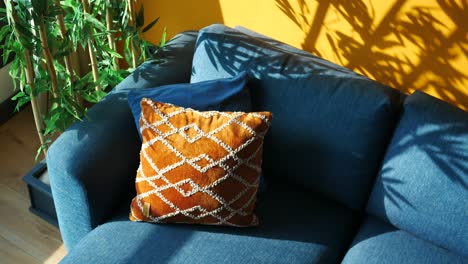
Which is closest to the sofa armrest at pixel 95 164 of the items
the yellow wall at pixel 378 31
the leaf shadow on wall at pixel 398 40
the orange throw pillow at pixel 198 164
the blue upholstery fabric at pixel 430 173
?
the orange throw pillow at pixel 198 164

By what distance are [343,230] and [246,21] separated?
3.03 ft

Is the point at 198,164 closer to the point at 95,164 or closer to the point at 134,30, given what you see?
the point at 95,164

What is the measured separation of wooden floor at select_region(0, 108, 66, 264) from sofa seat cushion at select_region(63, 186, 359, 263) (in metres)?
0.52

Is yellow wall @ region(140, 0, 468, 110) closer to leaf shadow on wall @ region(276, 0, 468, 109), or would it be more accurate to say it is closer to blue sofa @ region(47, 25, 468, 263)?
leaf shadow on wall @ region(276, 0, 468, 109)

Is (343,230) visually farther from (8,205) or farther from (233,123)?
(8,205)

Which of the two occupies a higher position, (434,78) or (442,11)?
(442,11)

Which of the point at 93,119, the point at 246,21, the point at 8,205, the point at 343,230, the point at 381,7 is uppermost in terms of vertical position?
the point at 381,7

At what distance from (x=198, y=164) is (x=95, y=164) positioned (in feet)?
1.05

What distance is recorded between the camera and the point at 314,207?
186 centimetres

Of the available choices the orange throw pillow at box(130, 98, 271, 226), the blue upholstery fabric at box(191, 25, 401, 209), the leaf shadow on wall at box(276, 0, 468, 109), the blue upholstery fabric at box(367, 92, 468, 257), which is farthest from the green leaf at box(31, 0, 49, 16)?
the blue upholstery fabric at box(367, 92, 468, 257)

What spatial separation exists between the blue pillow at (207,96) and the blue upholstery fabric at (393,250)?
54cm

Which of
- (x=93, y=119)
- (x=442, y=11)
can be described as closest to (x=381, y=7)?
(x=442, y=11)

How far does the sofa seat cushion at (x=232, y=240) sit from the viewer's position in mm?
1628

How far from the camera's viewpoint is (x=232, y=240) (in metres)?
1.69
